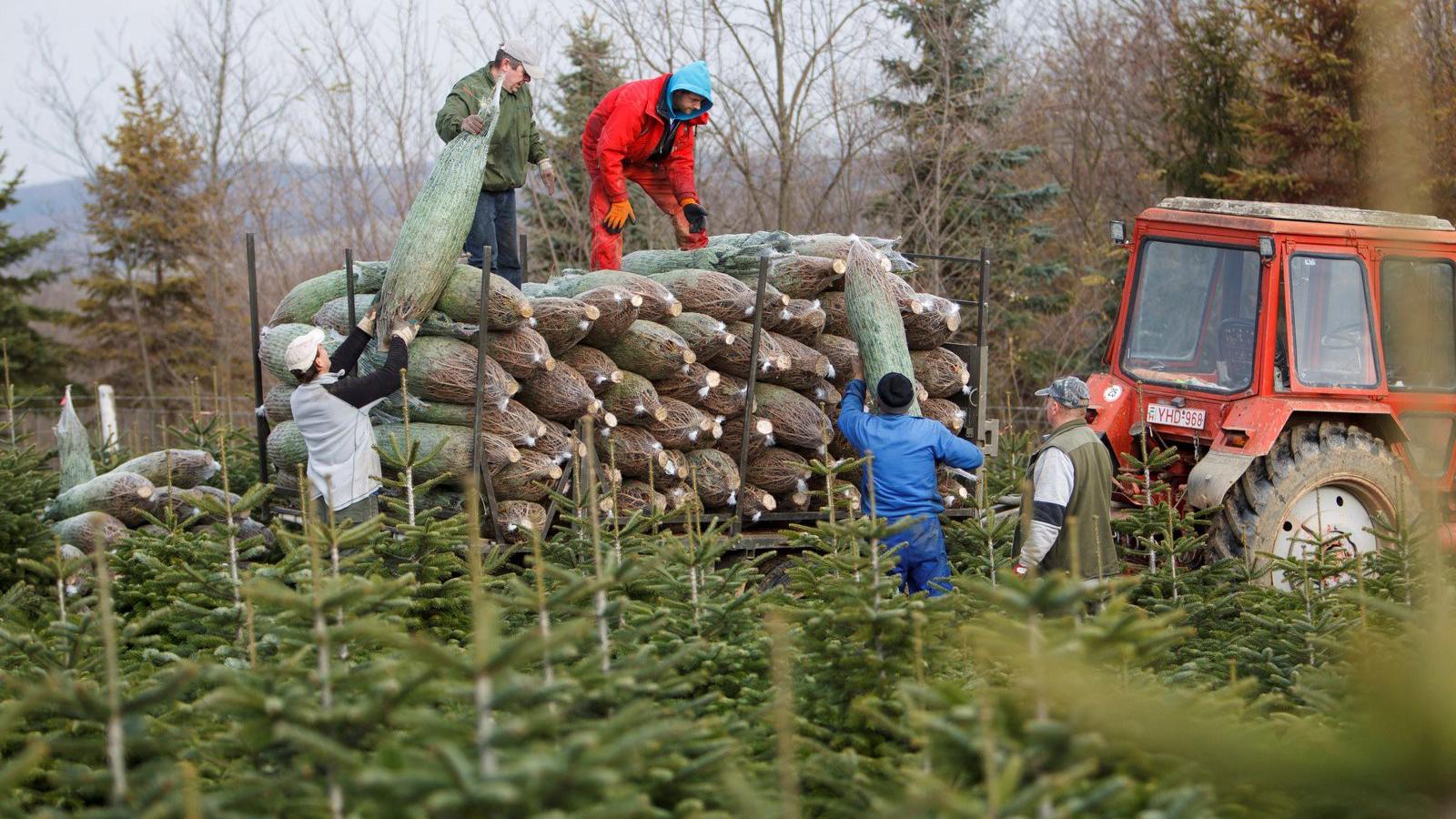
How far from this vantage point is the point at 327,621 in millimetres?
4109

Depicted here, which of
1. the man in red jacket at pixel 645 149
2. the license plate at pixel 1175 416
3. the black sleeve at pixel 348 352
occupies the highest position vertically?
the man in red jacket at pixel 645 149

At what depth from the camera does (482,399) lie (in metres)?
6.64

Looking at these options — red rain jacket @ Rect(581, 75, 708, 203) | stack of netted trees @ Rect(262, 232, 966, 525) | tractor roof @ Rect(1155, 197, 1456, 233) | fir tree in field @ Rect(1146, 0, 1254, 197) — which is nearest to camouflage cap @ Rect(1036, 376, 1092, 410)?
stack of netted trees @ Rect(262, 232, 966, 525)

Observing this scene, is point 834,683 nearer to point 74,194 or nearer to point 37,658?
point 37,658

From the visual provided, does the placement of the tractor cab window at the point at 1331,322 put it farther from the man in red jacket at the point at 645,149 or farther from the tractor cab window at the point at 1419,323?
the man in red jacket at the point at 645,149

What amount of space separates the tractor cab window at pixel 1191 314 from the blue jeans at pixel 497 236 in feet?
12.4

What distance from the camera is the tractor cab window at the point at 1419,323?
7.88 meters

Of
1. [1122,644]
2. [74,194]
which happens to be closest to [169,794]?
[1122,644]

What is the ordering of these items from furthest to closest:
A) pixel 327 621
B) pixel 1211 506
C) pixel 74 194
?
pixel 74 194 → pixel 1211 506 → pixel 327 621

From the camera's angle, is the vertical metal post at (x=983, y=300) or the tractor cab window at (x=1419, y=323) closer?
the tractor cab window at (x=1419, y=323)

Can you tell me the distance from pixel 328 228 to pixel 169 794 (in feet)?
78.8

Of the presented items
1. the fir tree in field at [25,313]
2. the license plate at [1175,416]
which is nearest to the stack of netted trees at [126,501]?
the license plate at [1175,416]

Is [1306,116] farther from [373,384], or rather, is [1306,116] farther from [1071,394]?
[373,384]

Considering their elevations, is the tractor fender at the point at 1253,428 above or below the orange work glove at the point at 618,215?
below
